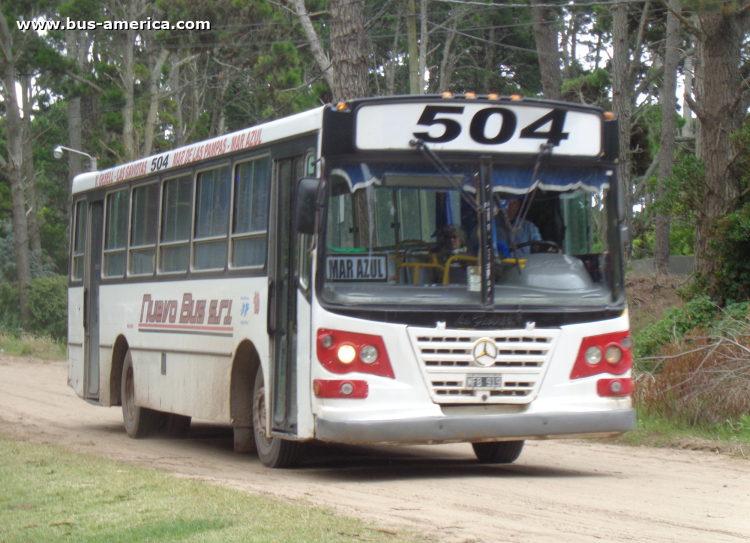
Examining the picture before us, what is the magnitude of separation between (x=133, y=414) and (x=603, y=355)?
21.5 feet

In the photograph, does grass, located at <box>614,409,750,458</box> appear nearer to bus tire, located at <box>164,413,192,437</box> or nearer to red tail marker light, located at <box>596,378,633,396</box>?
red tail marker light, located at <box>596,378,633,396</box>

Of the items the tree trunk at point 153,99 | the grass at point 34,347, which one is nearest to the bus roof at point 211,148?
the grass at point 34,347

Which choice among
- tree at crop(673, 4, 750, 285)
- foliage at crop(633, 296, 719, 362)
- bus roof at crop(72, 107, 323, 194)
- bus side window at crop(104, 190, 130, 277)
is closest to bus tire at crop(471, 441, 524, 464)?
bus roof at crop(72, 107, 323, 194)

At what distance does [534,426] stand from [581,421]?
401 millimetres

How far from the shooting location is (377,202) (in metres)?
8.84

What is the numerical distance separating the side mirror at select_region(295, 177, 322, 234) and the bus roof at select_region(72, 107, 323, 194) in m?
0.62

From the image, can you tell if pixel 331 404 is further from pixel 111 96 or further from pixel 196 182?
pixel 111 96

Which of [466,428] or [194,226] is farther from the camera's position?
[194,226]

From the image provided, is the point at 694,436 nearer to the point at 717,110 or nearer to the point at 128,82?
the point at 717,110

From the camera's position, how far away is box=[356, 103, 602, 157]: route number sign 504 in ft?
29.2

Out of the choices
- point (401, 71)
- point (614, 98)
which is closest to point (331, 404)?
point (614, 98)

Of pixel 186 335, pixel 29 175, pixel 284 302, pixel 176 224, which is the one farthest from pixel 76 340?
pixel 29 175

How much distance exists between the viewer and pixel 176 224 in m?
12.2

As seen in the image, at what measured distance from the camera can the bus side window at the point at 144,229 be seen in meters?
12.8
